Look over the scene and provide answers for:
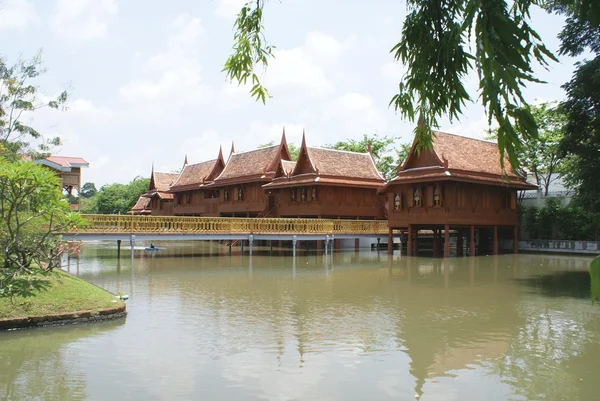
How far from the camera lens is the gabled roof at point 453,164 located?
2544cm

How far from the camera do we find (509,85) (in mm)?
1758

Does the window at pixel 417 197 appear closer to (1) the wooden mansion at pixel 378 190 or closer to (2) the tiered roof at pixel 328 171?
(1) the wooden mansion at pixel 378 190

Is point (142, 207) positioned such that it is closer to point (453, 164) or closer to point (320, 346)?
point (453, 164)

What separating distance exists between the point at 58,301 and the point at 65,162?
74.3ft

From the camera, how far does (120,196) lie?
239 feet

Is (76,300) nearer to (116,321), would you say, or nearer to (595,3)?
(116,321)

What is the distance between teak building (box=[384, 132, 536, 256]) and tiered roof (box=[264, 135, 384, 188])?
3.67 meters

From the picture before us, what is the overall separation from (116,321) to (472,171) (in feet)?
66.8

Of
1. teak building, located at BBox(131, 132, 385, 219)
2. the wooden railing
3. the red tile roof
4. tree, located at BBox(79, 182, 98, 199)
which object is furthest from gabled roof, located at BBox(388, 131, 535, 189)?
tree, located at BBox(79, 182, 98, 199)

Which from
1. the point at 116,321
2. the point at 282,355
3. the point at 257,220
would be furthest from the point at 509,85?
the point at 257,220

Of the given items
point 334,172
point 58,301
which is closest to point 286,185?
point 334,172

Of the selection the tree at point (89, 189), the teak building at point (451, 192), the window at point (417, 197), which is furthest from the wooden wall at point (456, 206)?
the tree at point (89, 189)

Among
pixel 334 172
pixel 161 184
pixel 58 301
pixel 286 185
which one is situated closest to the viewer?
pixel 58 301

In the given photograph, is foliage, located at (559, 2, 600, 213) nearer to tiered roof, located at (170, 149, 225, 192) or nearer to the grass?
the grass
